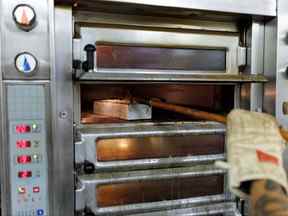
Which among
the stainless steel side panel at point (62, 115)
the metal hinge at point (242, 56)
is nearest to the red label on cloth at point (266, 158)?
the stainless steel side panel at point (62, 115)

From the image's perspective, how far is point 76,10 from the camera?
1273mm

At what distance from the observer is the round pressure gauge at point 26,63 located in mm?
1150

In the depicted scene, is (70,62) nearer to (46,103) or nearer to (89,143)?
(46,103)

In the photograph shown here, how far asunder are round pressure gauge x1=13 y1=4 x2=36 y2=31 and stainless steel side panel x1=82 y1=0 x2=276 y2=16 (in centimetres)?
26

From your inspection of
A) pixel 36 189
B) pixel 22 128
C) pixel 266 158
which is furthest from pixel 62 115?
pixel 266 158

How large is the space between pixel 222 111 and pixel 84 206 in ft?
2.57

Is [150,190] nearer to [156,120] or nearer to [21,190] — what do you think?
[156,120]

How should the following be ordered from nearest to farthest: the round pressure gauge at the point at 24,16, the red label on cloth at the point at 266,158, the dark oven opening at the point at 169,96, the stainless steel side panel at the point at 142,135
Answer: the red label on cloth at the point at 266,158 → the round pressure gauge at the point at 24,16 → the stainless steel side panel at the point at 142,135 → the dark oven opening at the point at 169,96

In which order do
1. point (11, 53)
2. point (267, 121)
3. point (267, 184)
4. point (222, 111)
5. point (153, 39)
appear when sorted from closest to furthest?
1. point (267, 184)
2. point (267, 121)
3. point (11, 53)
4. point (153, 39)
5. point (222, 111)

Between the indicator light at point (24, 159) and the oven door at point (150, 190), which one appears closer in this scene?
the indicator light at point (24, 159)

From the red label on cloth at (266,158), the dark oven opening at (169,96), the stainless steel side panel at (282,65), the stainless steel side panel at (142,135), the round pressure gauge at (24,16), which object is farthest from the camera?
the dark oven opening at (169,96)

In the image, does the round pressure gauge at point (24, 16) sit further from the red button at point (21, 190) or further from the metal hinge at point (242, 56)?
the metal hinge at point (242, 56)

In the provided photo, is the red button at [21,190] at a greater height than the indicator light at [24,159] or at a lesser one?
lesser

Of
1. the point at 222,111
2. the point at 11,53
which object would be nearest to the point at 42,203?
the point at 11,53
